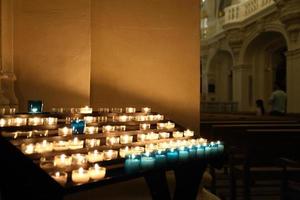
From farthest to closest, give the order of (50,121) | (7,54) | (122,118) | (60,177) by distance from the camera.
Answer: (7,54) → (122,118) → (50,121) → (60,177)

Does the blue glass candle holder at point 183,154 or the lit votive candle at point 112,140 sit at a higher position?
the lit votive candle at point 112,140

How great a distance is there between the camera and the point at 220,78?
910 inches

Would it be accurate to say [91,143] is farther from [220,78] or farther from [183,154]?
[220,78]

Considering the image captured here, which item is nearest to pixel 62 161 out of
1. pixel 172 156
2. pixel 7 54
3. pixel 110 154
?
pixel 110 154

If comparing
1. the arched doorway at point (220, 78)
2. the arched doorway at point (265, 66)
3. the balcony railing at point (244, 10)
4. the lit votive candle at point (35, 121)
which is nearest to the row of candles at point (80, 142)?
the lit votive candle at point (35, 121)

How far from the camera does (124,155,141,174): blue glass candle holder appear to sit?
2.45m

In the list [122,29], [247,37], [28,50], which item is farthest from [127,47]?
[247,37]

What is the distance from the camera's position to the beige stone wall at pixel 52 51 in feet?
13.8

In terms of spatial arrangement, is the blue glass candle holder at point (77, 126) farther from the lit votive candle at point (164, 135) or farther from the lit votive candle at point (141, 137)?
the lit votive candle at point (164, 135)

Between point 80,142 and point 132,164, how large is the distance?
1.23 feet

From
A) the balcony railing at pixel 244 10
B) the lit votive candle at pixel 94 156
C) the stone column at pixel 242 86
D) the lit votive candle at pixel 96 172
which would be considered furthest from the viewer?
the stone column at pixel 242 86

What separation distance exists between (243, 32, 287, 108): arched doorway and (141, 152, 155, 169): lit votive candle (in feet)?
53.4

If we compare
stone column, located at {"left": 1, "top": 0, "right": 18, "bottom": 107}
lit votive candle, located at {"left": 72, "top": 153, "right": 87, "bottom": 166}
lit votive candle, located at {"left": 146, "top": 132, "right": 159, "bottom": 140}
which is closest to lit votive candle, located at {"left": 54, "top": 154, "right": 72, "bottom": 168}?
lit votive candle, located at {"left": 72, "top": 153, "right": 87, "bottom": 166}

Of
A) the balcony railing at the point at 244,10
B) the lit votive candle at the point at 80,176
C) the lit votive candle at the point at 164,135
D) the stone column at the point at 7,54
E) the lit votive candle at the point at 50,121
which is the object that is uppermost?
the balcony railing at the point at 244,10
